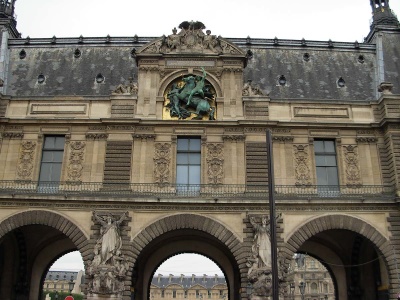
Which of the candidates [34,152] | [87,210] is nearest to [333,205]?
[87,210]

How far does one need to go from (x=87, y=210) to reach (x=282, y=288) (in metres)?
11.2

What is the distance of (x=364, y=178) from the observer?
28.2 m

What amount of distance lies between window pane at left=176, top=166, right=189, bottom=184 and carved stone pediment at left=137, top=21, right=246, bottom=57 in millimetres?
7517

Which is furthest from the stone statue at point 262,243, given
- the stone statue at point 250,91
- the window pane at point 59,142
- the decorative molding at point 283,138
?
the window pane at point 59,142

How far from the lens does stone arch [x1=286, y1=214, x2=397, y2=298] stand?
85.4 feet

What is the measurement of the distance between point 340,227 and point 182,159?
32.0ft

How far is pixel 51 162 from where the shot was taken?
1128 inches

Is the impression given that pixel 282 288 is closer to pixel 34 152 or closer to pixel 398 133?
pixel 398 133

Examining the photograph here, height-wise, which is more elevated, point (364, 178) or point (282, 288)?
point (364, 178)

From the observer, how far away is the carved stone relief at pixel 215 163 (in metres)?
27.8

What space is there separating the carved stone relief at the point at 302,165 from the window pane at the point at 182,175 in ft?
21.1

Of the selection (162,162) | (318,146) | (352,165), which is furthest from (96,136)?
(352,165)

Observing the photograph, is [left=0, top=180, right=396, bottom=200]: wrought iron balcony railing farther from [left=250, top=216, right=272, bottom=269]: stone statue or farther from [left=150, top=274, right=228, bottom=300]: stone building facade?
[left=150, top=274, right=228, bottom=300]: stone building facade

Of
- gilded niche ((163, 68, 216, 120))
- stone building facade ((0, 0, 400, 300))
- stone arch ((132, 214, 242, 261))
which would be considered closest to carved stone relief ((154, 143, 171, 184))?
stone building facade ((0, 0, 400, 300))
